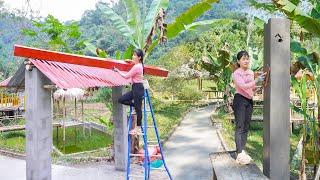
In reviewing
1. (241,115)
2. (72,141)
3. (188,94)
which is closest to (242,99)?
(241,115)

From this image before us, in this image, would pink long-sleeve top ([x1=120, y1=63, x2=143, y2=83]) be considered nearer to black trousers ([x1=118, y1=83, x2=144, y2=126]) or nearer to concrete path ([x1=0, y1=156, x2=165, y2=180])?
black trousers ([x1=118, y1=83, x2=144, y2=126])

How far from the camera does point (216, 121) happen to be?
17094mm

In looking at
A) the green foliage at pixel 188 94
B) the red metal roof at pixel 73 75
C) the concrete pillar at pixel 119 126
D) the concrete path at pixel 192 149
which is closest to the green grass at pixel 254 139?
the concrete path at pixel 192 149

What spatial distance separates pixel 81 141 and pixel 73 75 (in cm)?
987

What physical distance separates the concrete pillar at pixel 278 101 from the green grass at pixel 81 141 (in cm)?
1058

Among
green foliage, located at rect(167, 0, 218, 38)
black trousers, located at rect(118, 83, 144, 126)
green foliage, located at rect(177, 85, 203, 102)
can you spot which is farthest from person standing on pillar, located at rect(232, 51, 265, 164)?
green foliage, located at rect(177, 85, 203, 102)

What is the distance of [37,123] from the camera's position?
534 centimetres

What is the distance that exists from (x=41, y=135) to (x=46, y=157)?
339mm

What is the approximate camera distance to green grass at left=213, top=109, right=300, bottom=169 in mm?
12359

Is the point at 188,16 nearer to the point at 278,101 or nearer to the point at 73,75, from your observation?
the point at 73,75

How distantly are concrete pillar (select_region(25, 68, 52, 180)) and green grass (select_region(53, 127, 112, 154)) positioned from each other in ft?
26.5

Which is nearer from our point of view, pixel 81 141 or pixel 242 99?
pixel 242 99

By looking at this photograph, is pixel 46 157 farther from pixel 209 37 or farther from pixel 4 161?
pixel 209 37

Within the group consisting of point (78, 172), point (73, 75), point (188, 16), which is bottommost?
point (78, 172)
